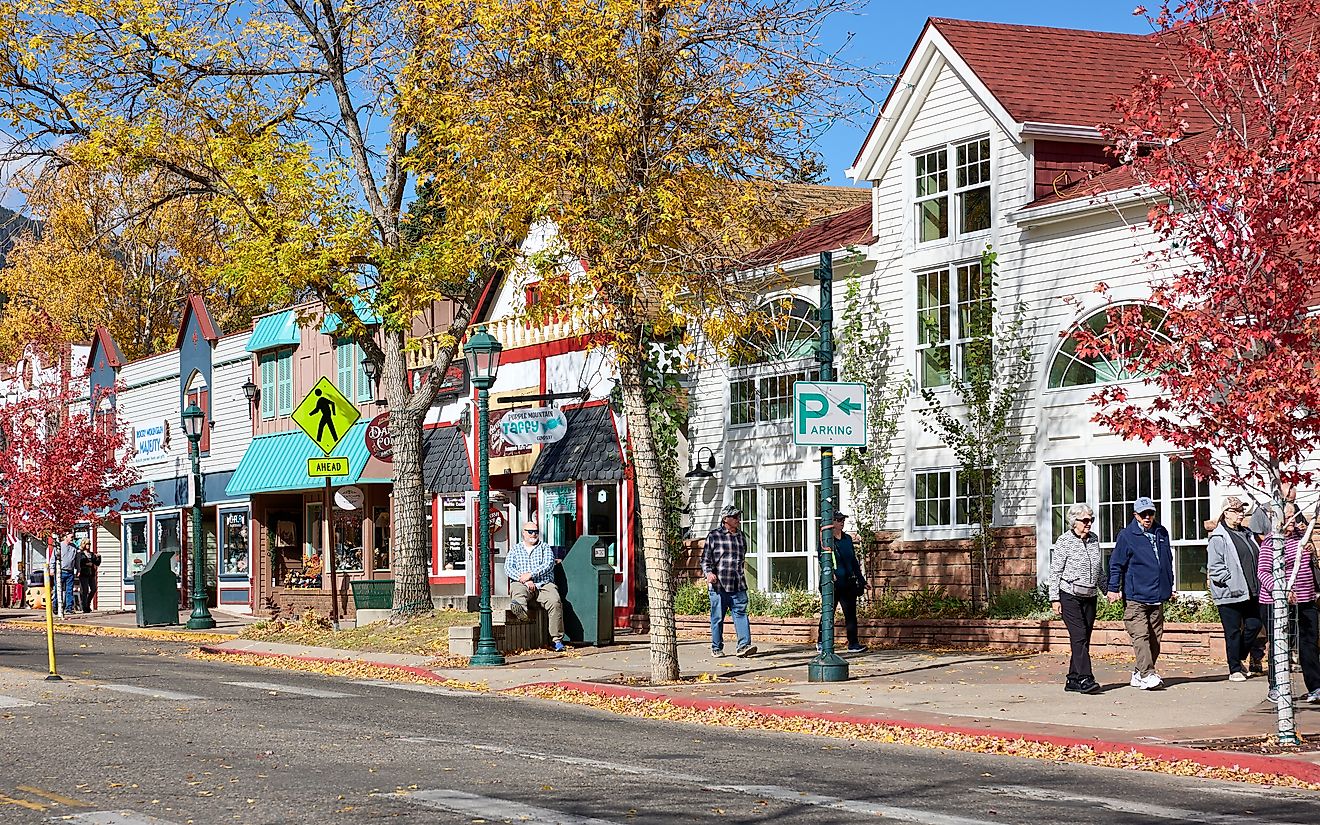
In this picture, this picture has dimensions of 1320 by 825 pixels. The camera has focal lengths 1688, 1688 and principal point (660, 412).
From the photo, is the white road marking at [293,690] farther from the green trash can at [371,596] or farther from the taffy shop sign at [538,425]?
the taffy shop sign at [538,425]

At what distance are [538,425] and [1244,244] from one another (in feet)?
53.4

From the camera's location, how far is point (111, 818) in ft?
28.7

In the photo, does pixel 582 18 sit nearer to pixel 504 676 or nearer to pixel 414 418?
pixel 504 676

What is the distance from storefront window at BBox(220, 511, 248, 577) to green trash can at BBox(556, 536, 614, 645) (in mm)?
19082

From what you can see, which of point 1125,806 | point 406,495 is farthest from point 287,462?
point 1125,806

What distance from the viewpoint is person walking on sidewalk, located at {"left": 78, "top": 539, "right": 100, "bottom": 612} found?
139 ft

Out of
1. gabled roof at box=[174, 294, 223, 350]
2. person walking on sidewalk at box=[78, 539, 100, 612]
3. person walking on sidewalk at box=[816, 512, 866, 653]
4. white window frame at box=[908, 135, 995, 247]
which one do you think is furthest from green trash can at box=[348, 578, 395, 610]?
person walking on sidewalk at box=[78, 539, 100, 612]

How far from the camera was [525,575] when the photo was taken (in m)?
22.2

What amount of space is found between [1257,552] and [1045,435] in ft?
20.0

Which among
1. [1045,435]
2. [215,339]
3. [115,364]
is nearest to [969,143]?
[1045,435]

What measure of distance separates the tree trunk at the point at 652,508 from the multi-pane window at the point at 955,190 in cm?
726

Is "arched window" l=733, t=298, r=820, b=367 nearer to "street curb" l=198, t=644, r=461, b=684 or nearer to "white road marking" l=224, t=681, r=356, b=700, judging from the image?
"street curb" l=198, t=644, r=461, b=684

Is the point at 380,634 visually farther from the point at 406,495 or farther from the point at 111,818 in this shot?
the point at 111,818

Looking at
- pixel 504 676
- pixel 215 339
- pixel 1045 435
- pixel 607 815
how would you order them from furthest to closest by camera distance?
pixel 215 339 < pixel 1045 435 < pixel 504 676 < pixel 607 815
